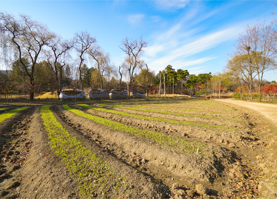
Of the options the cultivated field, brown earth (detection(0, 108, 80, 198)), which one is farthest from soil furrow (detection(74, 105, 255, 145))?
brown earth (detection(0, 108, 80, 198))

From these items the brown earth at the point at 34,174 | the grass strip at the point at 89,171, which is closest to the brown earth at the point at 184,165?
the grass strip at the point at 89,171

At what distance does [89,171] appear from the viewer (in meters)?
3.98

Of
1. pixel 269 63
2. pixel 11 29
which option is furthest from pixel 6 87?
pixel 269 63

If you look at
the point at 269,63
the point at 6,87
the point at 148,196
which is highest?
the point at 269,63

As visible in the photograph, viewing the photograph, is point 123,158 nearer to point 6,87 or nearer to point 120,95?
point 6,87

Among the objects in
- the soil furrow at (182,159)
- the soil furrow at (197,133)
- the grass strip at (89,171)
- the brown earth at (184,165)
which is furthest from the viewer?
the soil furrow at (197,133)

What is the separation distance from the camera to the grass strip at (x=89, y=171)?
3.23m

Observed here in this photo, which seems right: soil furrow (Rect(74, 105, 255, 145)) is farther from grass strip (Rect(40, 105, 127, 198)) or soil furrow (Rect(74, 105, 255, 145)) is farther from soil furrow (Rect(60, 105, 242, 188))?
grass strip (Rect(40, 105, 127, 198))

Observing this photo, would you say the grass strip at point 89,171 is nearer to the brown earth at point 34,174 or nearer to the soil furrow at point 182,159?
the brown earth at point 34,174

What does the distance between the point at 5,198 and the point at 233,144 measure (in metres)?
8.58

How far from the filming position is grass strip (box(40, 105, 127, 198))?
3227mm

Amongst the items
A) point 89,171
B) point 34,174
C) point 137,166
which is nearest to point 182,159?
point 137,166

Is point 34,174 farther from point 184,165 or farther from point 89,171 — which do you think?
point 184,165

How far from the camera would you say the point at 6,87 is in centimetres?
2414
